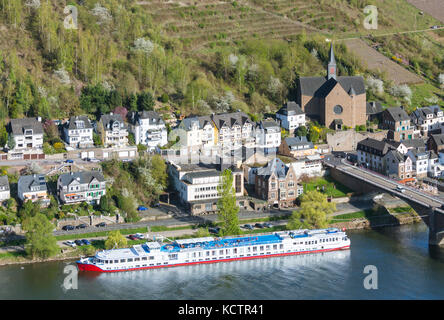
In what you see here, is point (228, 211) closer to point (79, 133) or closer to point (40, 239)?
point (40, 239)

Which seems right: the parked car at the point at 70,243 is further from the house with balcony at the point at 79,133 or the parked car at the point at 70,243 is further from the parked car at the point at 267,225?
the parked car at the point at 267,225

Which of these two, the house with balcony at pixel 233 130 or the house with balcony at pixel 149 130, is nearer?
the house with balcony at pixel 149 130

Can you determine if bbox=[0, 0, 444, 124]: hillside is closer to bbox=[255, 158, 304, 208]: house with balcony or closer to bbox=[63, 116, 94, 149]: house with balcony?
bbox=[63, 116, 94, 149]: house with balcony

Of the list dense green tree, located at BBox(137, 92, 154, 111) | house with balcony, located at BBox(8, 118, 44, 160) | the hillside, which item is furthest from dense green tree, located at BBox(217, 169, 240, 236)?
the hillside

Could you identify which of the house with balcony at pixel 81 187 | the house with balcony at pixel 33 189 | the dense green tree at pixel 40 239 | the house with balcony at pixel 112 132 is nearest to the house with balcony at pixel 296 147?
the house with balcony at pixel 112 132

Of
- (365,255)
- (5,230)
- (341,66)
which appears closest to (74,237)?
(5,230)

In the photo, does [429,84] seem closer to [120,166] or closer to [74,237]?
[120,166]

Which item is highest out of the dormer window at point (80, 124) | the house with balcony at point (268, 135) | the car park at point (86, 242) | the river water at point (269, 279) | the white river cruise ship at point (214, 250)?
the dormer window at point (80, 124)
